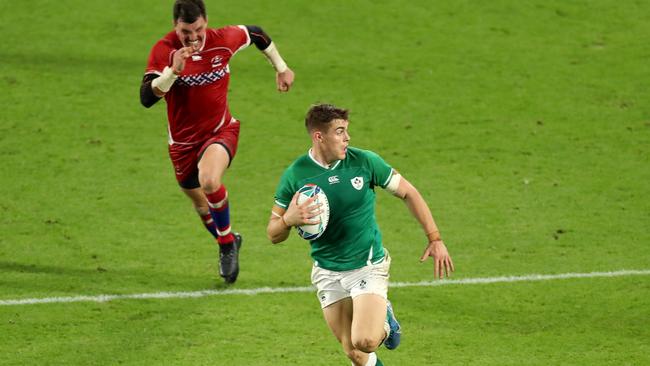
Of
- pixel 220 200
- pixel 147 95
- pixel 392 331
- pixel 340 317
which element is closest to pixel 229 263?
pixel 220 200

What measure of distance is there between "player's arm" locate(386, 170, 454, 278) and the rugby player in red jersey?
266 cm

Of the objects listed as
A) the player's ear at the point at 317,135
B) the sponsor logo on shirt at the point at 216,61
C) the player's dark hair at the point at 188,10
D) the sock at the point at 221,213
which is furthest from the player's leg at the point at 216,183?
the player's ear at the point at 317,135

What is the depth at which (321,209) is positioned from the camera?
7672mm

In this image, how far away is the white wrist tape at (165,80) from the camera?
9.55m

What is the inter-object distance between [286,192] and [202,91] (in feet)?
9.06

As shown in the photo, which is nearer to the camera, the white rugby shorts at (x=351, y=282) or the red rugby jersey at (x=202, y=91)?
the white rugby shorts at (x=351, y=282)

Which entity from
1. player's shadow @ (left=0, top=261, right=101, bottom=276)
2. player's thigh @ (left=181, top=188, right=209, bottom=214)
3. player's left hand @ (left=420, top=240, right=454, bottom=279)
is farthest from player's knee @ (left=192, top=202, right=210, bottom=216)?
player's left hand @ (left=420, top=240, right=454, bottom=279)

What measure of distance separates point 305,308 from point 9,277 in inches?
114

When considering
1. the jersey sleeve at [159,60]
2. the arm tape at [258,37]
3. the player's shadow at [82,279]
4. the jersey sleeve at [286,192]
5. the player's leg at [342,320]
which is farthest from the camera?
the arm tape at [258,37]

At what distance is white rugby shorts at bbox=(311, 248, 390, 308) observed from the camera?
315 inches

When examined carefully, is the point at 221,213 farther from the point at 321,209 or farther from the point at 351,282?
the point at 321,209

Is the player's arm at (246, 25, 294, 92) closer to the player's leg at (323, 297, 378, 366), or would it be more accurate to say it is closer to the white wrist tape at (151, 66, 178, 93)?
the white wrist tape at (151, 66, 178, 93)

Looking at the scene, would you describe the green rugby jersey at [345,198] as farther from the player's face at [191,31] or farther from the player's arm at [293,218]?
the player's face at [191,31]

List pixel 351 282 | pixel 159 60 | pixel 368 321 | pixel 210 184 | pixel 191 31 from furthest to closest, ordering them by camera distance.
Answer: pixel 210 184
pixel 159 60
pixel 191 31
pixel 351 282
pixel 368 321
